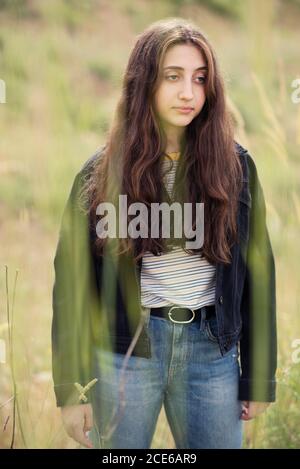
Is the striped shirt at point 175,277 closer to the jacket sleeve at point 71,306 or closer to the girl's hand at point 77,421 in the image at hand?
the jacket sleeve at point 71,306

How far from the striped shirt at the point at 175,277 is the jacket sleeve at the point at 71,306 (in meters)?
0.11

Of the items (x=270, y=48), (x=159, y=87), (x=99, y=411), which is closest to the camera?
(x=270, y=48)

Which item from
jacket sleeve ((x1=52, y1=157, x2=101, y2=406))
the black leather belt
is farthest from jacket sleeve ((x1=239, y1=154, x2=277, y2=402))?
jacket sleeve ((x1=52, y1=157, x2=101, y2=406))

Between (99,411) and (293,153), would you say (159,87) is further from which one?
(293,153)

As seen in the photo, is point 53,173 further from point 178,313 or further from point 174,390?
point 174,390

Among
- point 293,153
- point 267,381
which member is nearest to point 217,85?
point 267,381

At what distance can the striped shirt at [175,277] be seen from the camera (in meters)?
1.27

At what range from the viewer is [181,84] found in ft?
3.99

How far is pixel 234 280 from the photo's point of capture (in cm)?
130

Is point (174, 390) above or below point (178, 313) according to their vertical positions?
below

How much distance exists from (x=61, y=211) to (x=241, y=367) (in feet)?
1.52

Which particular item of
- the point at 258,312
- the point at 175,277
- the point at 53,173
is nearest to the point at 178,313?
the point at 175,277

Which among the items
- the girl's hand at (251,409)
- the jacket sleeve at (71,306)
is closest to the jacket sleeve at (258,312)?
the girl's hand at (251,409)

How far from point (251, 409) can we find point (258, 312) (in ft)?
0.61
